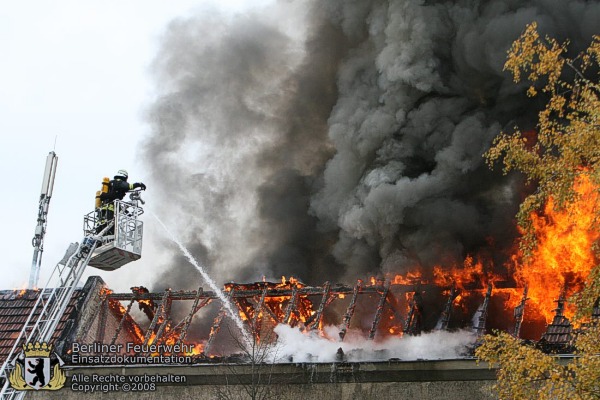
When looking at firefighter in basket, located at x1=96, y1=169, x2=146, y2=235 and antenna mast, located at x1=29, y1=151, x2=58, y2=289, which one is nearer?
firefighter in basket, located at x1=96, y1=169, x2=146, y2=235

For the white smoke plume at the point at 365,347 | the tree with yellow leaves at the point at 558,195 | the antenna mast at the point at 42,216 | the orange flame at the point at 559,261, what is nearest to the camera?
the tree with yellow leaves at the point at 558,195

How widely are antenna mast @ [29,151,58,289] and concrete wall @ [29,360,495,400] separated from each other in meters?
5.07

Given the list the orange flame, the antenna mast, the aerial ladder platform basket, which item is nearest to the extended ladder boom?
the aerial ladder platform basket

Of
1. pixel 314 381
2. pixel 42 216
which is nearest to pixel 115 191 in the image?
pixel 42 216

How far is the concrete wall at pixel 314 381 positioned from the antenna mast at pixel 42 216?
5.07m

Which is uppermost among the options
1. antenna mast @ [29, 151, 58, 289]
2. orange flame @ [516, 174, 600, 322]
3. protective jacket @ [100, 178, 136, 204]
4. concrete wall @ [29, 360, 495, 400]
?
antenna mast @ [29, 151, 58, 289]

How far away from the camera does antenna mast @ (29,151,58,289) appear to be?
18.5m

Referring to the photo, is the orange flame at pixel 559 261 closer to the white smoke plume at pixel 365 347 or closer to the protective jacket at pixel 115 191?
the white smoke plume at pixel 365 347

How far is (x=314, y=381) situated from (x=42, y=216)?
964 centimetres

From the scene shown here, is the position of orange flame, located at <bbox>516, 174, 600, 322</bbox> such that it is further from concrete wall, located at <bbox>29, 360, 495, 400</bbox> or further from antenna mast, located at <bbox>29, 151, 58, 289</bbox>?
antenna mast, located at <bbox>29, 151, 58, 289</bbox>

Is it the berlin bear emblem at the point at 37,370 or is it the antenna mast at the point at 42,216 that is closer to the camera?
A: the berlin bear emblem at the point at 37,370

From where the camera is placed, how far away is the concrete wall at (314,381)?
1395 cm

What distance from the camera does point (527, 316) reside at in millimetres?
16812

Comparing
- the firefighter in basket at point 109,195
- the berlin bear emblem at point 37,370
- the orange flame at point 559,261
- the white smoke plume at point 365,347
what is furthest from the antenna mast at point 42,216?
the orange flame at point 559,261
